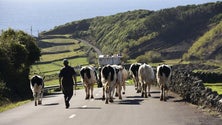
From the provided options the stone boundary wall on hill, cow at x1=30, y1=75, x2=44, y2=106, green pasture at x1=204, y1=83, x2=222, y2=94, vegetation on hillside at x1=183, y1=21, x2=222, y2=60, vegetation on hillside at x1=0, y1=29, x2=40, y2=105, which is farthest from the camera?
vegetation on hillside at x1=183, y1=21, x2=222, y2=60

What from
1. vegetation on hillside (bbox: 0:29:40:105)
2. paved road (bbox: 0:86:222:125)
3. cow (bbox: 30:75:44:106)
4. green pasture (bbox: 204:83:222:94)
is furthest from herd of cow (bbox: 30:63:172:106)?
vegetation on hillside (bbox: 0:29:40:105)

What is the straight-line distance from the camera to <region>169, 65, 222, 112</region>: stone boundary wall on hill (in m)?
22.4

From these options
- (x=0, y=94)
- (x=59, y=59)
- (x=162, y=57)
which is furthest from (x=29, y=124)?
(x=162, y=57)

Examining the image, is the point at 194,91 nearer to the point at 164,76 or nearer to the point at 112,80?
the point at 164,76

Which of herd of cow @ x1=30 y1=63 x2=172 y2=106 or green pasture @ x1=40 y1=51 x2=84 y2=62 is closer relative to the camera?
herd of cow @ x1=30 y1=63 x2=172 y2=106

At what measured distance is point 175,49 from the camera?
191125 mm

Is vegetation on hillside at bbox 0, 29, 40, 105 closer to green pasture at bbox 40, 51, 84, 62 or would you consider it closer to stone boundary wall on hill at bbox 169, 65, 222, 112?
stone boundary wall on hill at bbox 169, 65, 222, 112

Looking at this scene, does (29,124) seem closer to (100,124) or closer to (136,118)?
(100,124)

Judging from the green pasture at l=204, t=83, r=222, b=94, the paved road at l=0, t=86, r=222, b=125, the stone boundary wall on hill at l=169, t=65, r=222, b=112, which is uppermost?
the stone boundary wall on hill at l=169, t=65, r=222, b=112

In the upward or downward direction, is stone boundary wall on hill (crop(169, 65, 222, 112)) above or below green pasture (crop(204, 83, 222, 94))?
above

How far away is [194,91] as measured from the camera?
26062 millimetres

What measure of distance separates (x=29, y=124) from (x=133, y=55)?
170 meters

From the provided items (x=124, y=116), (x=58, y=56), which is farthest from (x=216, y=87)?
(x=58, y=56)

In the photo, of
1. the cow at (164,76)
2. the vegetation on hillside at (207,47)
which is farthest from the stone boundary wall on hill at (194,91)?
the vegetation on hillside at (207,47)
